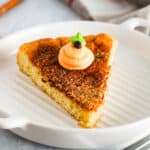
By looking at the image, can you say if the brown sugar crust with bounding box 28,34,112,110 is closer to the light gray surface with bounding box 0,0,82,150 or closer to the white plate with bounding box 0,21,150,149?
the white plate with bounding box 0,21,150,149

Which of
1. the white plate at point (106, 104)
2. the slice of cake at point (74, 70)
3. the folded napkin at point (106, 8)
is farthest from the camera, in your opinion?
the folded napkin at point (106, 8)

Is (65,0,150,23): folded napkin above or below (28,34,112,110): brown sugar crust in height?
above

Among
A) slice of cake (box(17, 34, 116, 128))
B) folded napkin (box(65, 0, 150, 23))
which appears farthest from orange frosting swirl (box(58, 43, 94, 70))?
folded napkin (box(65, 0, 150, 23))

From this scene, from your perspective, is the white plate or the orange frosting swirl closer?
the white plate

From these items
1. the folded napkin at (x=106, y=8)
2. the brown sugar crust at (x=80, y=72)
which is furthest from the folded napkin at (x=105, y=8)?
the brown sugar crust at (x=80, y=72)

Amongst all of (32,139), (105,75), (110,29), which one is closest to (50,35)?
(110,29)

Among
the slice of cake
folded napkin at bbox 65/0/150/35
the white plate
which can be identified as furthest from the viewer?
folded napkin at bbox 65/0/150/35

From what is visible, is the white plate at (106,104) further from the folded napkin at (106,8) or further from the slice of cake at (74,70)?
the folded napkin at (106,8)
